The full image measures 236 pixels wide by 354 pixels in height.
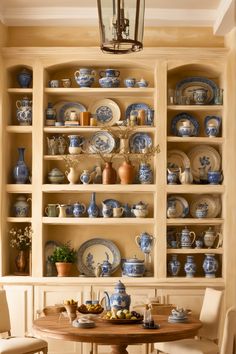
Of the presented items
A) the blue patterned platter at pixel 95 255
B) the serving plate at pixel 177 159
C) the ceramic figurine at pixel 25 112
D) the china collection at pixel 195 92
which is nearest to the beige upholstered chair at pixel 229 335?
the blue patterned platter at pixel 95 255

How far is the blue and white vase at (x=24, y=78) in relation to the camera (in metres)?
6.65

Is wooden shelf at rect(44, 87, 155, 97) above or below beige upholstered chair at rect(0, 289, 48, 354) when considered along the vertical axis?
above

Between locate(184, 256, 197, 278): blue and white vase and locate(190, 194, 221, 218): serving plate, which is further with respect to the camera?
locate(190, 194, 221, 218): serving plate

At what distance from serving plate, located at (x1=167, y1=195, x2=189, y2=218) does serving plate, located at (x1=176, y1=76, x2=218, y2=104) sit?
3.19 ft

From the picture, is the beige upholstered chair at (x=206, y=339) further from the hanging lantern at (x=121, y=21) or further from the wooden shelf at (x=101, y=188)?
the hanging lantern at (x=121, y=21)

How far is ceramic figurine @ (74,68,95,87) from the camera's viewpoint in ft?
21.6

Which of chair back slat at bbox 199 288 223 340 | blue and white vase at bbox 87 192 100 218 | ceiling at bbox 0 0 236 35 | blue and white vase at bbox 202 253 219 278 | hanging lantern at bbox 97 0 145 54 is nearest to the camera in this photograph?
hanging lantern at bbox 97 0 145 54

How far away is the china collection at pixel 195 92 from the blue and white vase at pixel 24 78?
1.35 meters

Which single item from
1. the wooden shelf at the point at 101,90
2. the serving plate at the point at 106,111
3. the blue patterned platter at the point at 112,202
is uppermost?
the wooden shelf at the point at 101,90

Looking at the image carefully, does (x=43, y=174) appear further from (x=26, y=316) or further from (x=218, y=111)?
(x=218, y=111)

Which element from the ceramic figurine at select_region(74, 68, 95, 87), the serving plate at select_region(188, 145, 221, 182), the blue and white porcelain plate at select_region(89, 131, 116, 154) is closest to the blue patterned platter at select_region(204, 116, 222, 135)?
the serving plate at select_region(188, 145, 221, 182)

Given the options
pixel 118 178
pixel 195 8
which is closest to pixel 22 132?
pixel 118 178

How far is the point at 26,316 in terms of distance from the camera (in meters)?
6.31

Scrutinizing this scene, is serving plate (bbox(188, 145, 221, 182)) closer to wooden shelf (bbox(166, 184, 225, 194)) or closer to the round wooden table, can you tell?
wooden shelf (bbox(166, 184, 225, 194))
